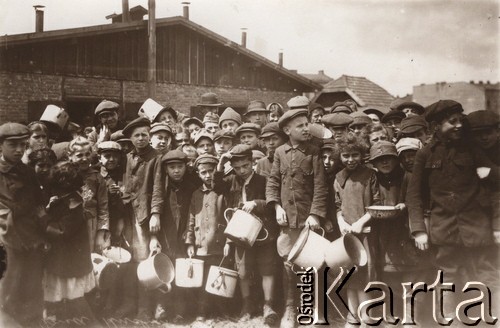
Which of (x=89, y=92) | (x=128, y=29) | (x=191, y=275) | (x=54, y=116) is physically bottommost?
(x=191, y=275)

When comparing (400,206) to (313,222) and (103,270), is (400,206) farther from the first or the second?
(103,270)

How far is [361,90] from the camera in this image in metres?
15.0

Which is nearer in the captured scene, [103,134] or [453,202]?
[453,202]

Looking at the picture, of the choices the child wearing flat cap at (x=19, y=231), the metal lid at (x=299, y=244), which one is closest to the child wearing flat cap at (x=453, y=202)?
the metal lid at (x=299, y=244)

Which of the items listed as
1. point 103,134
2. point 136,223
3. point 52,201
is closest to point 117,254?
point 136,223

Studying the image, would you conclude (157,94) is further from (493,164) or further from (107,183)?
(493,164)

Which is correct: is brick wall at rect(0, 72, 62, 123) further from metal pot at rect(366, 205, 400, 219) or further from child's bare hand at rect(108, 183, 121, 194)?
metal pot at rect(366, 205, 400, 219)

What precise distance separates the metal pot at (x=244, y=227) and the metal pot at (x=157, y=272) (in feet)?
2.40

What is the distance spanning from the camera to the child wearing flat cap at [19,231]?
4125 millimetres

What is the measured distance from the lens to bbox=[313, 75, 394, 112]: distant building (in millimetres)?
14641

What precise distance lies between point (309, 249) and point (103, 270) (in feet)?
6.73

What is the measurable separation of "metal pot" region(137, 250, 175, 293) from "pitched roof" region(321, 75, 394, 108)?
35.2 feet

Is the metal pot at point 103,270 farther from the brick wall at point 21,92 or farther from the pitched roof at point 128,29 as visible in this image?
the pitched roof at point 128,29

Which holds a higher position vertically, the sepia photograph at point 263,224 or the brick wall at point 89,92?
the brick wall at point 89,92
